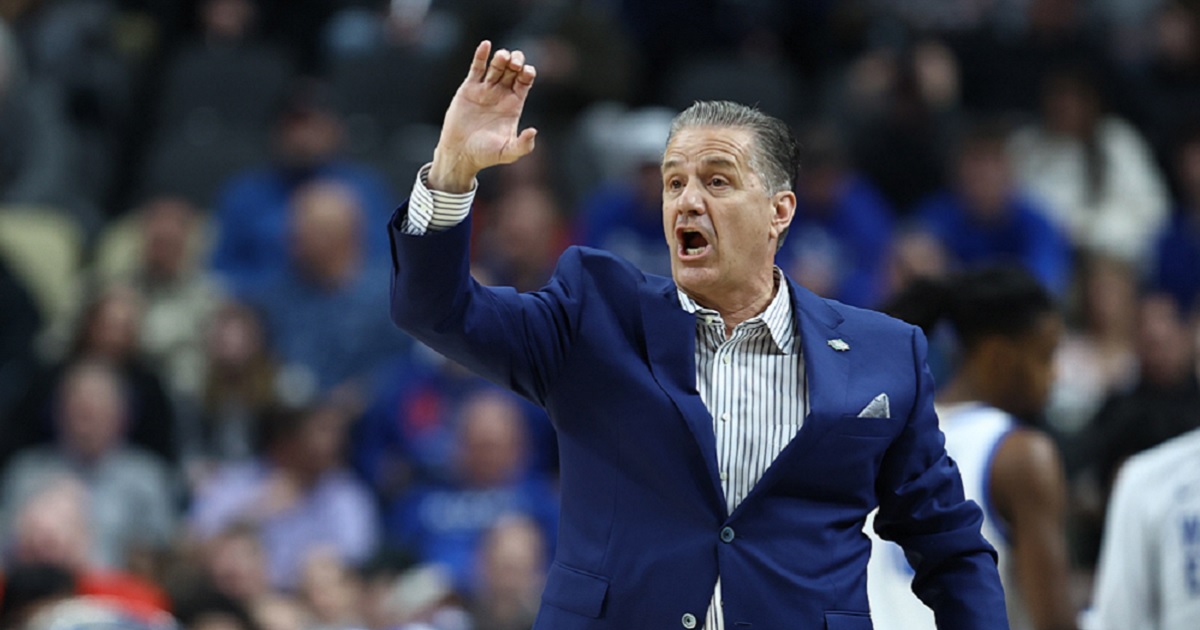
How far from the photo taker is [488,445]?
816 centimetres

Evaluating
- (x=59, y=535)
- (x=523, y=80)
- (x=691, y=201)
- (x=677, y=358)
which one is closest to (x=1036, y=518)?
(x=677, y=358)

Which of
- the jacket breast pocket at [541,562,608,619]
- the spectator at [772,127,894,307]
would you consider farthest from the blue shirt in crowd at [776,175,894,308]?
the jacket breast pocket at [541,562,608,619]

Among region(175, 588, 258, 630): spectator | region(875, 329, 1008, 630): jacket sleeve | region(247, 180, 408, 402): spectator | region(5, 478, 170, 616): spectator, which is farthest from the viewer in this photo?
region(247, 180, 408, 402): spectator

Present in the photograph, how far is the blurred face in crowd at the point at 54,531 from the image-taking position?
724 cm

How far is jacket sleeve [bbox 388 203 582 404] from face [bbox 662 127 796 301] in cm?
23

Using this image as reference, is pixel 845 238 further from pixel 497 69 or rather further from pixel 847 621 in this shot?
pixel 497 69

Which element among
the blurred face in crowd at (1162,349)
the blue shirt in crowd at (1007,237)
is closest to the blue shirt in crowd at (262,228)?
the blue shirt in crowd at (1007,237)

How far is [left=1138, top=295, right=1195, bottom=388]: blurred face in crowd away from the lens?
29.2 ft

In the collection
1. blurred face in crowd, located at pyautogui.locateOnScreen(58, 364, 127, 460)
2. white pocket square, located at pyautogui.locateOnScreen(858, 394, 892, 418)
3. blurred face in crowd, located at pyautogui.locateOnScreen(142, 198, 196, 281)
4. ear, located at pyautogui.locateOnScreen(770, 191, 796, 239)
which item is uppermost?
blurred face in crowd, located at pyautogui.locateOnScreen(142, 198, 196, 281)

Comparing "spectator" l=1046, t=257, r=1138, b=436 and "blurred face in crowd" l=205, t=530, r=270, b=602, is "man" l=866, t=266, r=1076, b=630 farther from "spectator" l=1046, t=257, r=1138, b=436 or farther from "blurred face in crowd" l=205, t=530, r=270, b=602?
"spectator" l=1046, t=257, r=1138, b=436

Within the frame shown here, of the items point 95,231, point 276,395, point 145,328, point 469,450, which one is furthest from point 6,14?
point 469,450

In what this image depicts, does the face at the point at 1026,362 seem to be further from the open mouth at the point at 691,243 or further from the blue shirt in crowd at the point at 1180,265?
the blue shirt in crowd at the point at 1180,265

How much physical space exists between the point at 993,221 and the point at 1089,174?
40.0 inches

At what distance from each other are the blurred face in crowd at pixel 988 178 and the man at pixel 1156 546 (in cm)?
536
